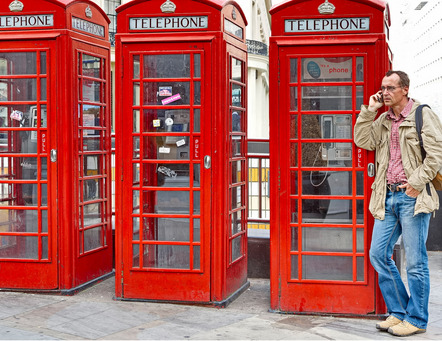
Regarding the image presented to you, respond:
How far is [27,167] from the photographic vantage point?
628 cm

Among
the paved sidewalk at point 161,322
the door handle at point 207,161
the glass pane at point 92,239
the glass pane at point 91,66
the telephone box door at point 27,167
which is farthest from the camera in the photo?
the glass pane at point 92,239

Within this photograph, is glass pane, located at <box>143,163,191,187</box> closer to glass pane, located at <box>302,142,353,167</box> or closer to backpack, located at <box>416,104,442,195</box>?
glass pane, located at <box>302,142,353,167</box>

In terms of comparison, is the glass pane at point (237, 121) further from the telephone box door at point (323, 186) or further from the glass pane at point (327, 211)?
the glass pane at point (327, 211)

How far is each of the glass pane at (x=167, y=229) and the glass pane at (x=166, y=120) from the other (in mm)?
789

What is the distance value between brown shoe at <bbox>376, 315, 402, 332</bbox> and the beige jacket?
0.77m

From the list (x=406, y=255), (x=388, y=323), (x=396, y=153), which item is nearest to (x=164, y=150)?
(x=396, y=153)

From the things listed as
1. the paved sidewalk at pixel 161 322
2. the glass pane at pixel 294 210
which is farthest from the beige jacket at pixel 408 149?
the paved sidewalk at pixel 161 322

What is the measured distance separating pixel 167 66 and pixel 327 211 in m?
1.82

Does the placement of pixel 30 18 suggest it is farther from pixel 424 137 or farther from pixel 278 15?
pixel 424 137

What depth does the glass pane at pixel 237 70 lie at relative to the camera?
6.04 metres

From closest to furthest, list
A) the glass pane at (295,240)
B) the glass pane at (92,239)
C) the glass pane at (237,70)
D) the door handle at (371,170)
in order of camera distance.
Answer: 1. the door handle at (371,170)
2. the glass pane at (295,240)
3. the glass pane at (237,70)
4. the glass pane at (92,239)

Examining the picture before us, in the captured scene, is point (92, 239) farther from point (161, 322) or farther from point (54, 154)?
point (161, 322)

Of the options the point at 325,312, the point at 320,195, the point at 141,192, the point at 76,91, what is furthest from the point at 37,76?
the point at 325,312

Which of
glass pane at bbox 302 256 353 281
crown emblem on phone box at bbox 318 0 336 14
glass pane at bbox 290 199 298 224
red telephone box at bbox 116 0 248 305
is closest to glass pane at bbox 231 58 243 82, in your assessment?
red telephone box at bbox 116 0 248 305
